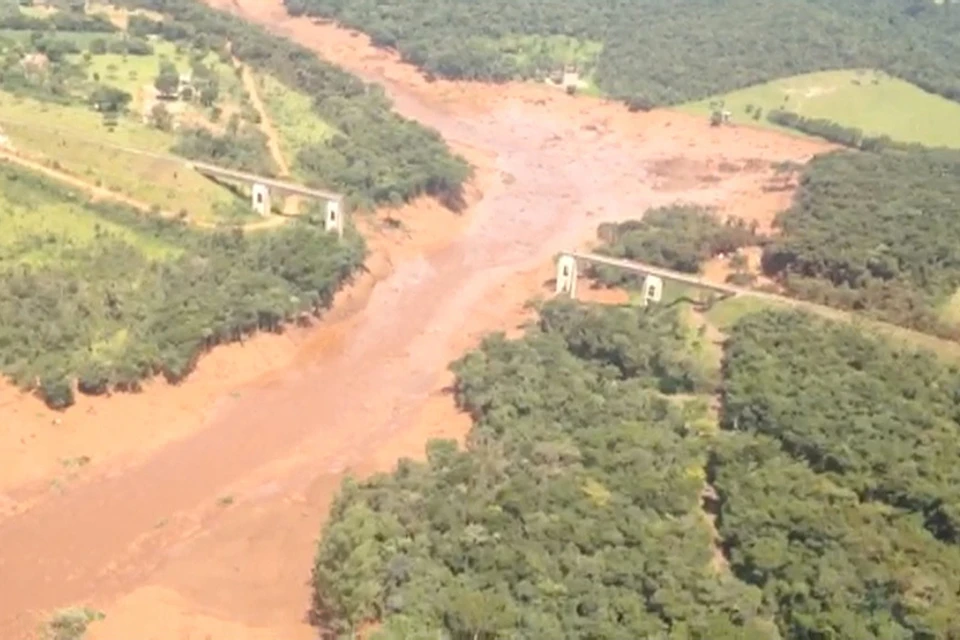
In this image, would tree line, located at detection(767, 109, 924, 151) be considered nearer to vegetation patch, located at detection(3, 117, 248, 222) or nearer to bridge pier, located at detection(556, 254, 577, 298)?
bridge pier, located at detection(556, 254, 577, 298)

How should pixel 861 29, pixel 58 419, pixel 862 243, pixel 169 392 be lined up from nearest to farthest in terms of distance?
pixel 58 419, pixel 169 392, pixel 862 243, pixel 861 29

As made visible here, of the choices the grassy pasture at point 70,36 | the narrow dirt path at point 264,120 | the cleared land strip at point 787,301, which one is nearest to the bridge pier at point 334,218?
the narrow dirt path at point 264,120

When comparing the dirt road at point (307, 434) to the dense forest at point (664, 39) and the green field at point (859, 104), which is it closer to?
the green field at point (859, 104)

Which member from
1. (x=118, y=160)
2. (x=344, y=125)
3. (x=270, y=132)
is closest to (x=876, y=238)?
(x=344, y=125)

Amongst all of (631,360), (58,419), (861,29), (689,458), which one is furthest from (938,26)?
(58,419)

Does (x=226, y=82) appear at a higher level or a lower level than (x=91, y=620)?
higher

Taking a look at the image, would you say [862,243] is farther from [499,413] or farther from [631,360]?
[499,413]

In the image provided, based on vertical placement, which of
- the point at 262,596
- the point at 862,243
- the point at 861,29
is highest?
the point at 861,29
